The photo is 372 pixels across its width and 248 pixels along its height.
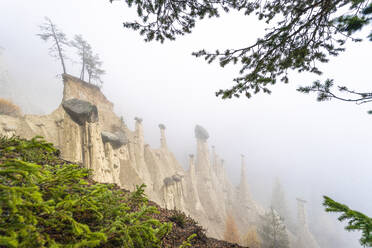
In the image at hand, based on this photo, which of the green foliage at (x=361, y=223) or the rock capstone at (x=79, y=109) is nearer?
the green foliage at (x=361, y=223)

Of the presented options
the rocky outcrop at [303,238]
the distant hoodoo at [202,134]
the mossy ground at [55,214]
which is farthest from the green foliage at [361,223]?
the rocky outcrop at [303,238]

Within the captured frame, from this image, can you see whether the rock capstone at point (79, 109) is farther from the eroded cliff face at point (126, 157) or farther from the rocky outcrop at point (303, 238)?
the rocky outcrop at point (303, 238)

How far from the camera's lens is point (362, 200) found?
108750 mm

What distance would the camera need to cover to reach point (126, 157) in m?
18.4

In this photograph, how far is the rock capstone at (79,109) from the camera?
11.0 meters

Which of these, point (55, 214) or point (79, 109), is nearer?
point (55, 214)

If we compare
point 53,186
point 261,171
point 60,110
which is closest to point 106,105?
point 60,110

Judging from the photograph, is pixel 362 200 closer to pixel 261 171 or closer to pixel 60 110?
pixel 261 171

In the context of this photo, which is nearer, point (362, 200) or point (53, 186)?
point (53, 186)

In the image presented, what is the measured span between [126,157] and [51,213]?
18.3m

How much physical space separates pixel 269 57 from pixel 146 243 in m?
4.23

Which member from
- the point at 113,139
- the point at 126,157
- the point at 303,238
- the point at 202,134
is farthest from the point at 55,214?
the point at 303,238

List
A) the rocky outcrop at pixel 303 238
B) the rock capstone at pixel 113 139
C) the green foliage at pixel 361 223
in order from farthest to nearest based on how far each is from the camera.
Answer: the rocky outcrop at pixel 303 238, the rock capstone at pixel 113 139, the green foliage at pixel 361 223

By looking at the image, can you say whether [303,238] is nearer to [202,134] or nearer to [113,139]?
[202,134]
